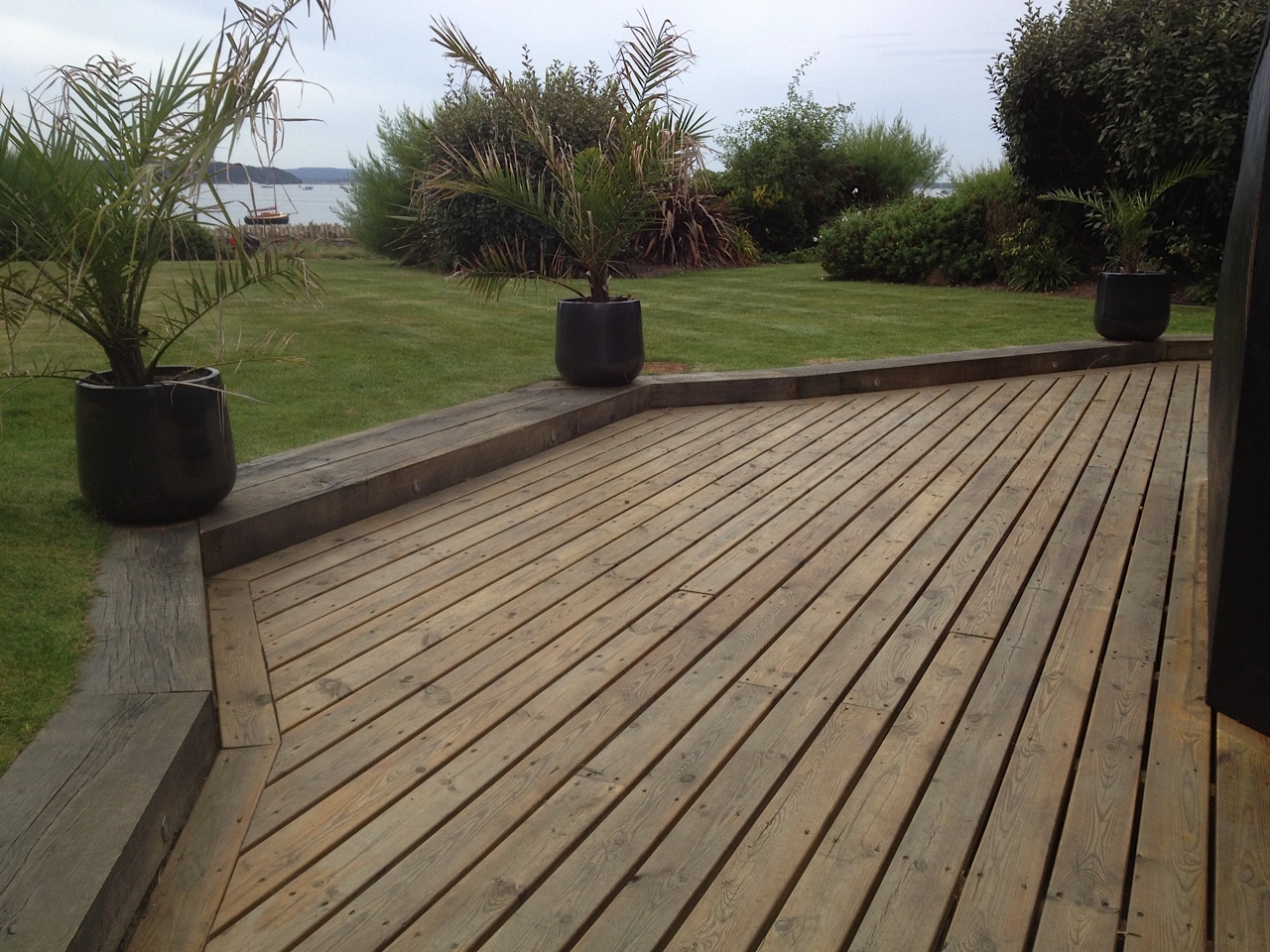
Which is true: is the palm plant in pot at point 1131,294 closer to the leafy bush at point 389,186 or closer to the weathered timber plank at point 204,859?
the weathered timber plank at point 204,859

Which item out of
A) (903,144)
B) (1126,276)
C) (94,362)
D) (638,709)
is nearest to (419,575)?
(638,709)

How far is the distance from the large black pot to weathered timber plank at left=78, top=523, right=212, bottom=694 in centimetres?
8

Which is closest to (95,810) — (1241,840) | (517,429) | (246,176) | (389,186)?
(246,176)

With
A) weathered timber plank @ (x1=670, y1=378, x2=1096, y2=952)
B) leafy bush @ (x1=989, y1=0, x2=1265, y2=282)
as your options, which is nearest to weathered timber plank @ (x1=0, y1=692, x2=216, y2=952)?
weathered timber plank @ (x1=670, y1=378, x2=1096, y2=952)

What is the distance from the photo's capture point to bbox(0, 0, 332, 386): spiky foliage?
8.52ft

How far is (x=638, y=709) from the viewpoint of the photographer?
223 cm

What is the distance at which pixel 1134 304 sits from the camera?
6605 millimetres

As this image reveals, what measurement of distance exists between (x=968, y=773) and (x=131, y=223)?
234 cm

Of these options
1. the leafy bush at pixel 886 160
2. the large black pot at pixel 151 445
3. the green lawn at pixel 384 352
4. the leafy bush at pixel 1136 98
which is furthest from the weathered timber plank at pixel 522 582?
the leafy bush at pixel 886 160

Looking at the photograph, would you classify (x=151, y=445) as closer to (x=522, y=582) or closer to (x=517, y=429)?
(x=522, y=582)

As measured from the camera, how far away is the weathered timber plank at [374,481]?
3107 mm

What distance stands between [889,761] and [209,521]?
202 cm

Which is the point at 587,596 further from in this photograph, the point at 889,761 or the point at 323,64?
the point at 323,64

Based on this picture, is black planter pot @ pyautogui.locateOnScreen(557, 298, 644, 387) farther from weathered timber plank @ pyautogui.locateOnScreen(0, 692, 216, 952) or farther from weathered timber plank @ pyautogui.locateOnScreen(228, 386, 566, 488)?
weathered timber plank @ pyautogui.locateOnScreen(0, 692, 216, 952)
